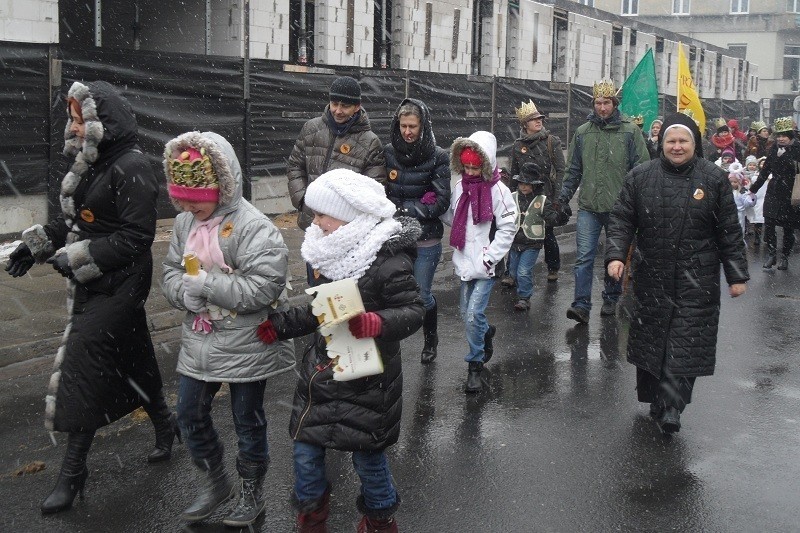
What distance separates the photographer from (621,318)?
9.03m

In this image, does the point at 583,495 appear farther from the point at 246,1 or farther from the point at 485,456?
the point at 246,1

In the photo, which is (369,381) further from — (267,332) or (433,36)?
(433,36)

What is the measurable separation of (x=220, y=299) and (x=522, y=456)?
215 cm

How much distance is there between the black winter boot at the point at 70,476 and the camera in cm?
448

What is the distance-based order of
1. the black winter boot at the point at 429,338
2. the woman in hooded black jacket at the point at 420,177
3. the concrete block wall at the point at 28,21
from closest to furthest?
the woman in hooded black jacket at the point at 420,177, the black winter boot at the point at 429,338, the concrete block wall at the point at 28,21

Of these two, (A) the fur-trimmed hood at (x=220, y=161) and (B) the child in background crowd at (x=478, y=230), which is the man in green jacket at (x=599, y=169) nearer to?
(B) the child in background crowd at (x=478, y=230)

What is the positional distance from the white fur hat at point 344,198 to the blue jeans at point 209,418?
95cm

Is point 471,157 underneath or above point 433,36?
underneath

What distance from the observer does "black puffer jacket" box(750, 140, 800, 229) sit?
477 inches

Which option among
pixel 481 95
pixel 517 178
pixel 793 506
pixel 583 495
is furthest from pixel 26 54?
pixel 481 95

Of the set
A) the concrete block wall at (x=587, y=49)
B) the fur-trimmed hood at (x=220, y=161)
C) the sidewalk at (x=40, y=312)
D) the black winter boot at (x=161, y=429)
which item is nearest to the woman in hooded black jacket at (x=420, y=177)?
the sidewalk at (x=40, y=312)

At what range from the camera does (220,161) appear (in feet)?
14.0

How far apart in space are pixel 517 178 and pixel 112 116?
19.9 feet

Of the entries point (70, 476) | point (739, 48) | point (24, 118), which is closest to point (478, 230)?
point (70, 476)
